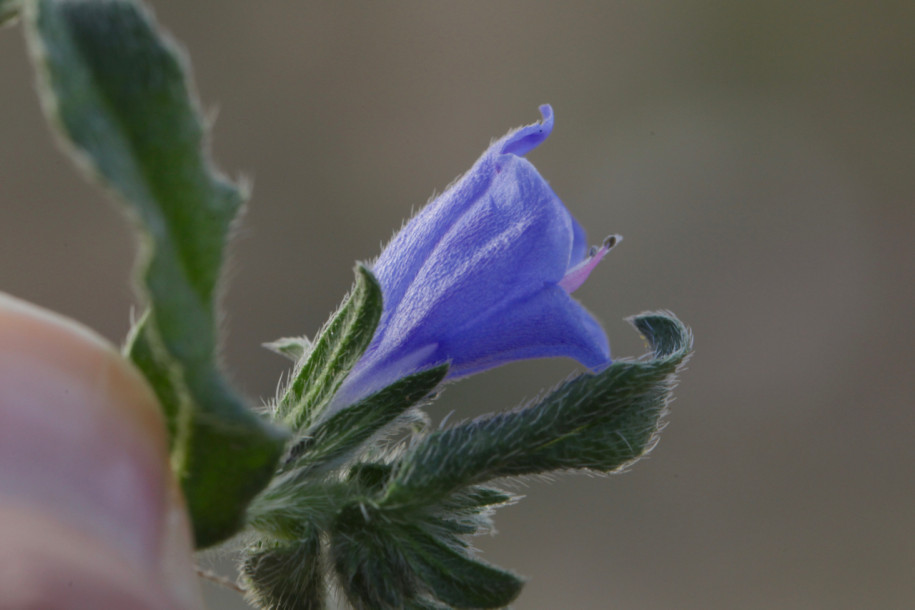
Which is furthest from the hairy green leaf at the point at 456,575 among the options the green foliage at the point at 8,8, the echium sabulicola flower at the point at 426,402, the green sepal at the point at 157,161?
the green foliage at the point at 8,8

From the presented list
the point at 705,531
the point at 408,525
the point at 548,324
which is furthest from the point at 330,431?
the point at 705,531

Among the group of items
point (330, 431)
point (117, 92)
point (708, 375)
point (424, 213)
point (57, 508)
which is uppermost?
point (708, 375)

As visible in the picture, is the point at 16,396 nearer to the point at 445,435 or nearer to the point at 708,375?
the point at 445,435

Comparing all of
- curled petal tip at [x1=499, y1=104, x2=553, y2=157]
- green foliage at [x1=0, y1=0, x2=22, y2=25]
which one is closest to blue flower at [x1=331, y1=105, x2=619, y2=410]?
curled petal tip at [x1=499, y1=104, x2=553, y2=157]

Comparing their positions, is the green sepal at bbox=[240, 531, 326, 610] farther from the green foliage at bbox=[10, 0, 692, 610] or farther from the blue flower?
the blue flower

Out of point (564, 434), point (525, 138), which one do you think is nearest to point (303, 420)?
point (564, 434)

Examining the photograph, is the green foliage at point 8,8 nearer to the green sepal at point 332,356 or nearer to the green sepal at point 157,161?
the green sepal at point 157,161

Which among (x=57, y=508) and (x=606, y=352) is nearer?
(x=57, y=508)
